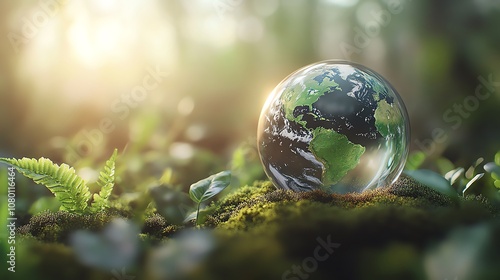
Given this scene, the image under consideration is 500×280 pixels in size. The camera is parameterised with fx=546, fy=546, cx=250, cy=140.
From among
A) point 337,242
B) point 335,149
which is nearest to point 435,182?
point 335,149

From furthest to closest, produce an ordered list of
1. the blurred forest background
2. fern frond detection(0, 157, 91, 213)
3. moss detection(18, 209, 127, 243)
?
the blurred forest background < fern frond detection(0, 157, 91, 213) < moss detection(18, 209, 127, 243)

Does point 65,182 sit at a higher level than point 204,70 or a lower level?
lower

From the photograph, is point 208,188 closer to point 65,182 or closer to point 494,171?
point 65,182

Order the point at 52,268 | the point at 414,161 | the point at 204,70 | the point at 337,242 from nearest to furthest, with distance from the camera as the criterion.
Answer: the point at 52,268
the point at 337,242
the point at 414,161
the point at 204,70

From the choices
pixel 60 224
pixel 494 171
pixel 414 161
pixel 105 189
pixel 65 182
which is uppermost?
pixel 65 182

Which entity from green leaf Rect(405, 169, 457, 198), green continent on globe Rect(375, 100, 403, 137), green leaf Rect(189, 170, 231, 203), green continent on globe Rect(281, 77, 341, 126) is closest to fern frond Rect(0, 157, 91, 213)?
green leaf Rect(189, 170, 231, 203)

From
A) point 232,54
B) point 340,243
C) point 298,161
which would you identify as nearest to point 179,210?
point 298,161

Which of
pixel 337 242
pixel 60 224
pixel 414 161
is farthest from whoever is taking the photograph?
pixel 414 161

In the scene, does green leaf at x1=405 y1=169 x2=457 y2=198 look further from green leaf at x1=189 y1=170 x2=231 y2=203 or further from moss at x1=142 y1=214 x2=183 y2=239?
moss at x1=142 y1=214 x2=183 y2=239
